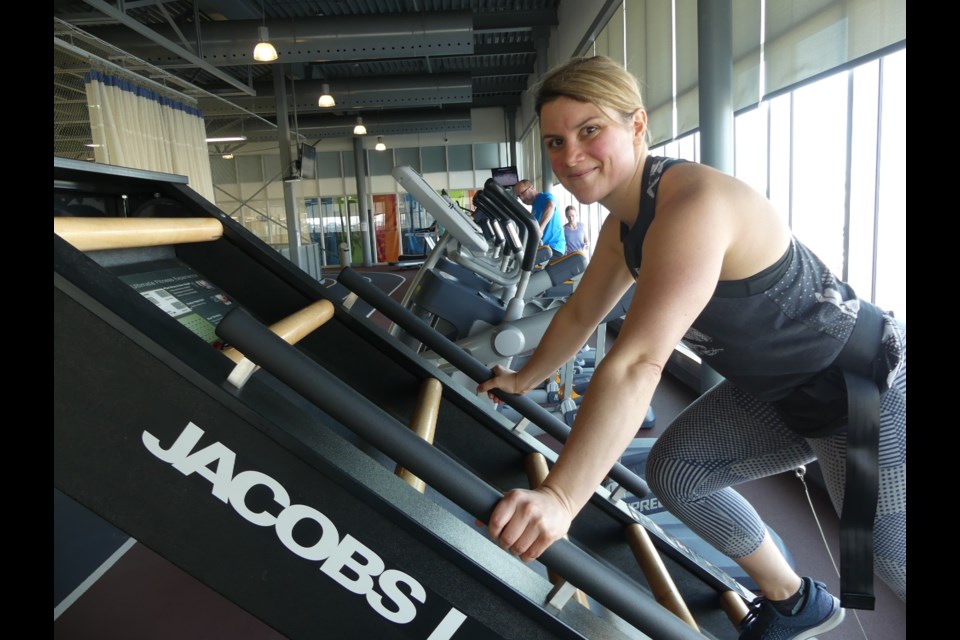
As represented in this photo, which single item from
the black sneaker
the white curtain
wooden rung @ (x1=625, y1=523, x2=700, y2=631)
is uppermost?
the white curtain

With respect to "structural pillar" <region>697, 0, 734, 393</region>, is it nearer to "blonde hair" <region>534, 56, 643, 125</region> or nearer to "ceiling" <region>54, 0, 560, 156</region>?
"blonde hair" <region>534, 56, 643, 125</region>

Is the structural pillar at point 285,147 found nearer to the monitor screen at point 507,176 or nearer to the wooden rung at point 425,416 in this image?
the monitor screen at point 507,176

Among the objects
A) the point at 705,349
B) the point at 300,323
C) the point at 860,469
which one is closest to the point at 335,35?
the point at 300,323

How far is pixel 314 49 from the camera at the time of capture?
8.12 m

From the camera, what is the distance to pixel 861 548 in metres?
1.27

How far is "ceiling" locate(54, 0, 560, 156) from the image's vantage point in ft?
22.1

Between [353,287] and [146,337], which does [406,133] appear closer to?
[353,287]

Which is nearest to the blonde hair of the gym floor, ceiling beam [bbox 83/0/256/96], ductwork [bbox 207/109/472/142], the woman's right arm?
the woman's right arm

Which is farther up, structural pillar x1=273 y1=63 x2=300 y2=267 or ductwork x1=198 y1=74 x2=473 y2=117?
ductwork x1=198 y1=74 x2=473 y2=117

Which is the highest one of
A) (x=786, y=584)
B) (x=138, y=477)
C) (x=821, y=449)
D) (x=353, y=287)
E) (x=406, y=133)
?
(x=406, y=133)

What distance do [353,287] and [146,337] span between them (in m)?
1.14

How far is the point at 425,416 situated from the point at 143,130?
728cm

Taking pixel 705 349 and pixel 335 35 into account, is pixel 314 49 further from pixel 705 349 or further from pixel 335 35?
pixel 705 349
